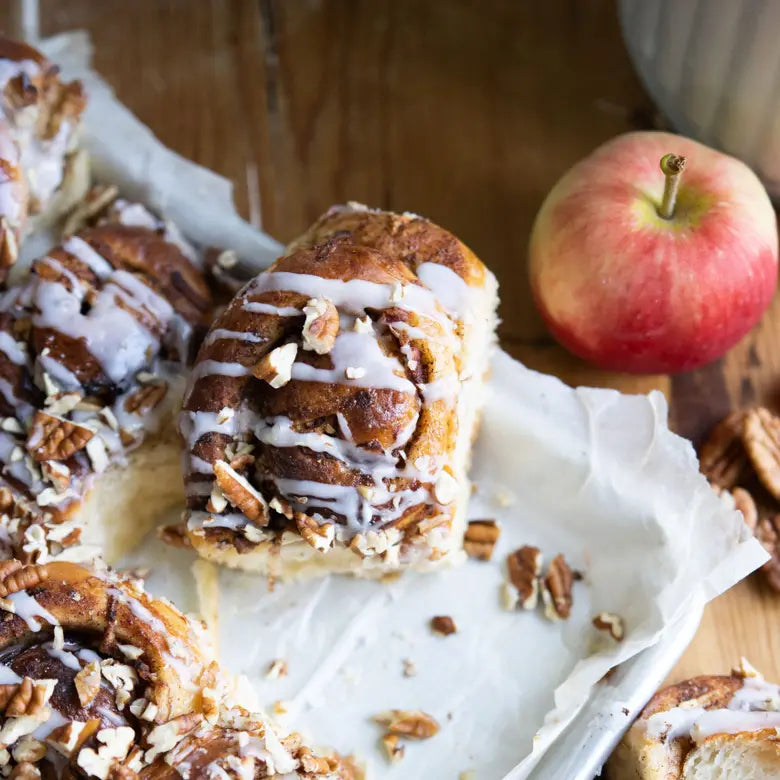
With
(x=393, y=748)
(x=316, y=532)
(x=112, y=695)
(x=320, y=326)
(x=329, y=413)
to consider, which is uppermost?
(x=320, y=326)

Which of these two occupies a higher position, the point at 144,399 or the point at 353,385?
the point at 353,385

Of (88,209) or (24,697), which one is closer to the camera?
(24,697)

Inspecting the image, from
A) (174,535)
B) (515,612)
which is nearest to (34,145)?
(174,535)

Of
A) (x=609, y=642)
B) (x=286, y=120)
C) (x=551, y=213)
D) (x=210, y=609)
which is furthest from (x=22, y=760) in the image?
(x=286, y=120)

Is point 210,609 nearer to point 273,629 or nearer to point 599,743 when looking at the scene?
point 273,629

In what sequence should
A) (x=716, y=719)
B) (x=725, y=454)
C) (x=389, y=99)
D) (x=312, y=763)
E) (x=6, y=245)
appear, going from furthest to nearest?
(x=389, y=99)
(x=725, y=454)
(x=6, y=245)
(x=716, y=719)
(x=312, y=763)

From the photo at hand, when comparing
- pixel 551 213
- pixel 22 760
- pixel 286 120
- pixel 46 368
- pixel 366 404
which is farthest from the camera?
pixel 286 120

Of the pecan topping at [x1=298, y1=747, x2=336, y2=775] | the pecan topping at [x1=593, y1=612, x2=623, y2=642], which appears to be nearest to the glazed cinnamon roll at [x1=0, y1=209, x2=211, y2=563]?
the pecan topping at [x1=298, y1=747, x2=336, y2=775]

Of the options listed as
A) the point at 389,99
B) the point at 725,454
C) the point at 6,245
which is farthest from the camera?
the point at 389,99

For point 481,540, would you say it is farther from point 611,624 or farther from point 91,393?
point 91,393
